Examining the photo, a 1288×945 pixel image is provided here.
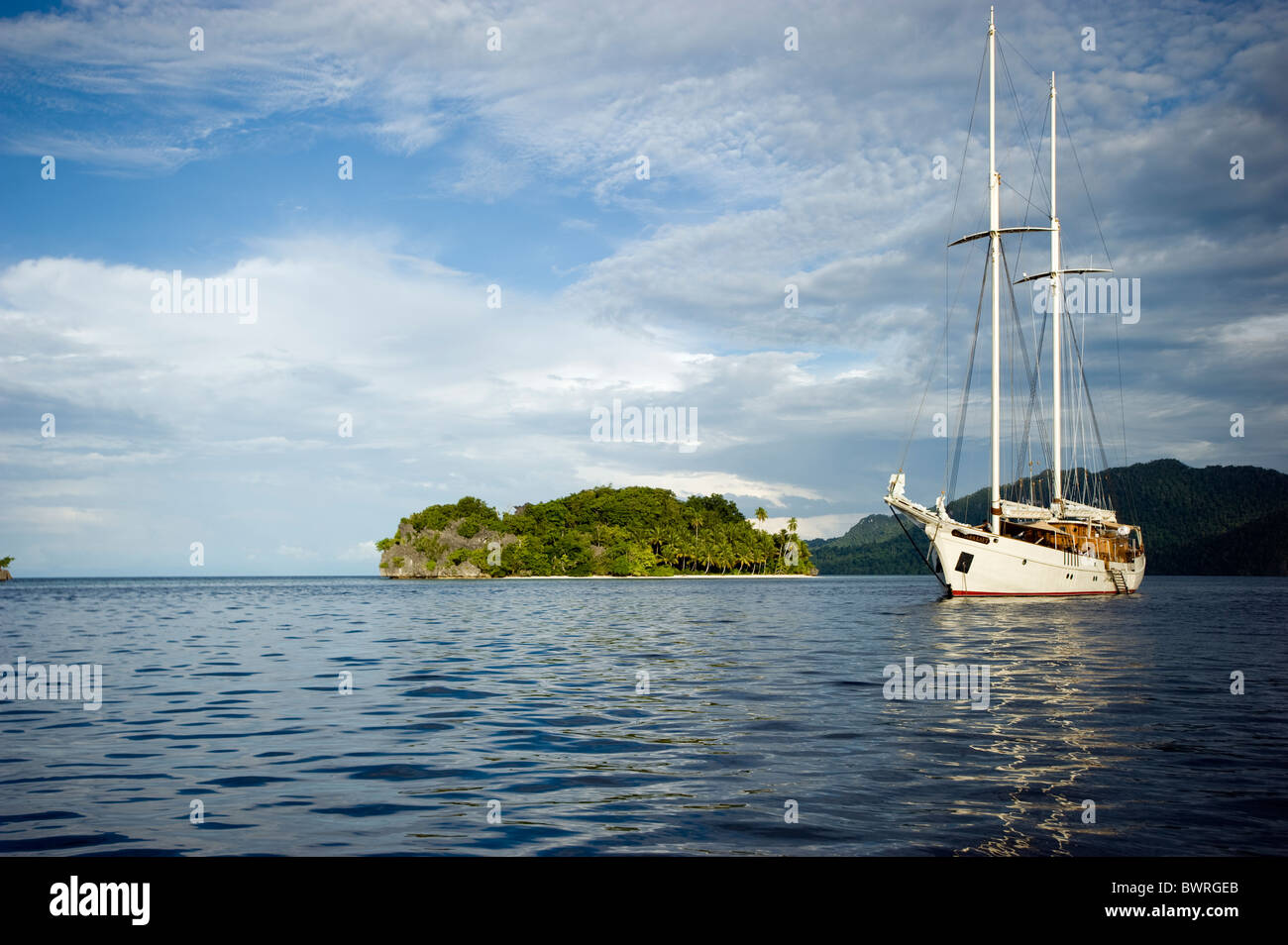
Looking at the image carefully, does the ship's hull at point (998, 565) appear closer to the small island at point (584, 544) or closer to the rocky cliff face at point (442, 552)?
the small island at point (584, 544)

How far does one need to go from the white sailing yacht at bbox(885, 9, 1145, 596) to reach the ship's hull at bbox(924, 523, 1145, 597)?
0.21ft

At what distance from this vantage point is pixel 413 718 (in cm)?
1562

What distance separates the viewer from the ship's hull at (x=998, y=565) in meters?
59.2

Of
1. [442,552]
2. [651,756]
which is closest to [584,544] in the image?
[442,552]

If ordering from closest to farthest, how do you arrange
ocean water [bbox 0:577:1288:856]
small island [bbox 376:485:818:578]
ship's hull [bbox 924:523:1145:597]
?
ocean water [bbox 0:577:1288:856], ship's hull [bbox 924:523:1145:597], small island [bbox 376:485:818:578]

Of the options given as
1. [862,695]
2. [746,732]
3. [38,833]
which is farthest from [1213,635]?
[38,833]

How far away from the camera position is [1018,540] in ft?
194

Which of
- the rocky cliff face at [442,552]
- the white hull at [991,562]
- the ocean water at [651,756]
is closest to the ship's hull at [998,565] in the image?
the white hull at [991,562]

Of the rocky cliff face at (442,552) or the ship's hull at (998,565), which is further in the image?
the rocky cliff face at (442,552)

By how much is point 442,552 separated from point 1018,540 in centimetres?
15299

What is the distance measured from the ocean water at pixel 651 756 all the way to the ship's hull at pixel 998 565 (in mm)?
32469

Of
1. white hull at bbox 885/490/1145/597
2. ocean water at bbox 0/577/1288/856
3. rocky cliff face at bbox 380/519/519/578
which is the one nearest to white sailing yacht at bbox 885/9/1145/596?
white hull at bbox 885/490/1145/597

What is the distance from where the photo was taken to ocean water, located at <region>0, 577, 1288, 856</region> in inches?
337

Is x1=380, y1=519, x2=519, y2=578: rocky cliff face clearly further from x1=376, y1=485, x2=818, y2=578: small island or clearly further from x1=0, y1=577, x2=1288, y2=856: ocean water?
x1=0, y1=577, x2=1288, y2=856: ocean water
